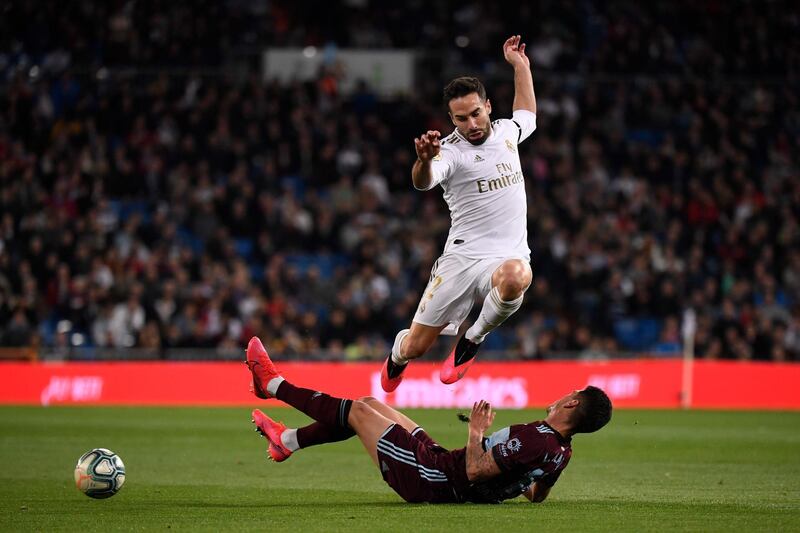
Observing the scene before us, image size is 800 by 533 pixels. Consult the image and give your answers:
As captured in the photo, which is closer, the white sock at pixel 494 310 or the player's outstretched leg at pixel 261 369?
the player's outstretched leg at pixel 261 369

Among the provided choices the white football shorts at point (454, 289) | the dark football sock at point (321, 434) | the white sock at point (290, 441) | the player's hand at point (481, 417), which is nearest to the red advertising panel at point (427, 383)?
the white football shorts at point (454, 289)

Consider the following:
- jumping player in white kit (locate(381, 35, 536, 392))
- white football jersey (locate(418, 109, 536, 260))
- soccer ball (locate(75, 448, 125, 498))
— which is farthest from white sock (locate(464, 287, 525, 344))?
soccer ball (locate(75, 448, 125, 498))

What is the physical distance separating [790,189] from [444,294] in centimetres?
1771

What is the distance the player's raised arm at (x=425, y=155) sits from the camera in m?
9.12

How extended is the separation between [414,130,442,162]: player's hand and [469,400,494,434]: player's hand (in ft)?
6.40

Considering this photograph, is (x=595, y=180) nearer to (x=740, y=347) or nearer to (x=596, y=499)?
(x=740, y=347)

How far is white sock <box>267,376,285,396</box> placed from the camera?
9.58 m

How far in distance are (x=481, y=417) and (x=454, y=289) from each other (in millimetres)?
2413

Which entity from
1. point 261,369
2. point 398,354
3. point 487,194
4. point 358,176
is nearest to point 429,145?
point 487,194

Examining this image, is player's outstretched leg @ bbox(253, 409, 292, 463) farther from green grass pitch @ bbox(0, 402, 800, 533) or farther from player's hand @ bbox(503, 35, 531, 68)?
player's hand @ bbox(503, 35, 531, 68)

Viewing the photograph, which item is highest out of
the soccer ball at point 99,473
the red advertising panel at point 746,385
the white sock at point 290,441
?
the white sock at point 290,441

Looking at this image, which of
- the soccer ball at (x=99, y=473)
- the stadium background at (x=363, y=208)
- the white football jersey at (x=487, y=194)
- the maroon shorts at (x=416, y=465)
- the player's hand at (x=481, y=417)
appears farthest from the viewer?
the stadium background at (x=363, y=208)

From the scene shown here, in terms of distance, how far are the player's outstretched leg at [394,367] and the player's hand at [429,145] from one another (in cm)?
215

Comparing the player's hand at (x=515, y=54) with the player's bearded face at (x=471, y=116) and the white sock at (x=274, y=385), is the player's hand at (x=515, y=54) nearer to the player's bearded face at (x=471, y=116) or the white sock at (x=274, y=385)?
the player's bearded face at (x=471, y=116)
